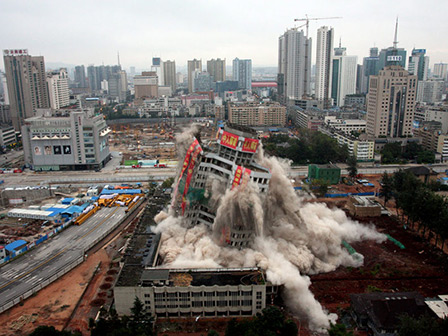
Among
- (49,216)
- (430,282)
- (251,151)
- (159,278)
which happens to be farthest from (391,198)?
(49,216)

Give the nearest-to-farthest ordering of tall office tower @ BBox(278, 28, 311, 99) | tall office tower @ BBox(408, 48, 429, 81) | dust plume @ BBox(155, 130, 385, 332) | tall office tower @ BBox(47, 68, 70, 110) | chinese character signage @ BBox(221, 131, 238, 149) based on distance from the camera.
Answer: dust plume @ BBox(155, 130, 385, 332), chinese character signage @ BBox(221, 131, 238, 149), tall office tower @ BBox(47, 68, 70, 110), tall office tower @ BBox(278, 28, 311, 99), tall office tower @ BBox(408, 48, 429, 81)

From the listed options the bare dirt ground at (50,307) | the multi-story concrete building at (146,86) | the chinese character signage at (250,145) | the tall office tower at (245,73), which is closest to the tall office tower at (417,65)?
the tall office tower at (245,73)

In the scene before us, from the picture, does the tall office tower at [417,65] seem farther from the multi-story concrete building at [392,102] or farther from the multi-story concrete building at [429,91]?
the multi-story concrete building at [392,102]

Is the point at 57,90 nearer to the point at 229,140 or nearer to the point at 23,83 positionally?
the point at 23,83

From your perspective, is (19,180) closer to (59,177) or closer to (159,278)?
(59,177)

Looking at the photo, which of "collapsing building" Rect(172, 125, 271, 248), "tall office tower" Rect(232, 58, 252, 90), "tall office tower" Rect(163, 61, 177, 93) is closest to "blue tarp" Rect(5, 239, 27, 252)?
"collapsing building" Rect(172, 125, 271, 248)

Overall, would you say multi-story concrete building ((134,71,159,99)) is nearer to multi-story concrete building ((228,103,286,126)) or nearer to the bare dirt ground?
multi-story concrete building ((228,103,286,126))
